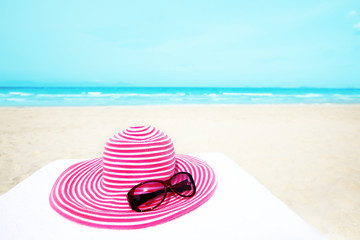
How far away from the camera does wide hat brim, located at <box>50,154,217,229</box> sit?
1027 millimetres

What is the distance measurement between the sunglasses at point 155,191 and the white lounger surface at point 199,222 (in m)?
0.13

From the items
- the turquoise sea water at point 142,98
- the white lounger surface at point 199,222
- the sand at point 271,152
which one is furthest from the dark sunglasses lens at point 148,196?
the turquoise sea water at point 142,98

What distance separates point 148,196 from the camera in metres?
1.16

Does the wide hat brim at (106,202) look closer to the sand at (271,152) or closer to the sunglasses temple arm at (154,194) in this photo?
the sunglasses temple arm at (154,194)

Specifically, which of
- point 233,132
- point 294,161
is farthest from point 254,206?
point 233,132

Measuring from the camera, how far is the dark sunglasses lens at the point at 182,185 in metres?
1.24

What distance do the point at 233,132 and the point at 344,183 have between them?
3.42 metres

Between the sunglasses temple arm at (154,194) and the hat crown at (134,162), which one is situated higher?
the hat crown at (134,162)

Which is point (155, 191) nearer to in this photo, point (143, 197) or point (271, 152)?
point (143, 197)

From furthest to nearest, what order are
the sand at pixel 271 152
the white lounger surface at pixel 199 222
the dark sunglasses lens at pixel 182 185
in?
the sand at pixel 271 152
the dark sunglasses lens at pixel 182 185
the white lounger surface at pixel 199 222

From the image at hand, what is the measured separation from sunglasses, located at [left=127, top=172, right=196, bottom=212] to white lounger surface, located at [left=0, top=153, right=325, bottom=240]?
13 centimetres

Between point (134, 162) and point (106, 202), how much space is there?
10.8 inches

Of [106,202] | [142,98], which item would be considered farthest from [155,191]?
[142,98]

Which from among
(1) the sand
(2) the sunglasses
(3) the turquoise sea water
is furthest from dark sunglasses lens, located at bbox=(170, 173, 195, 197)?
(3) the turquoise sea water
